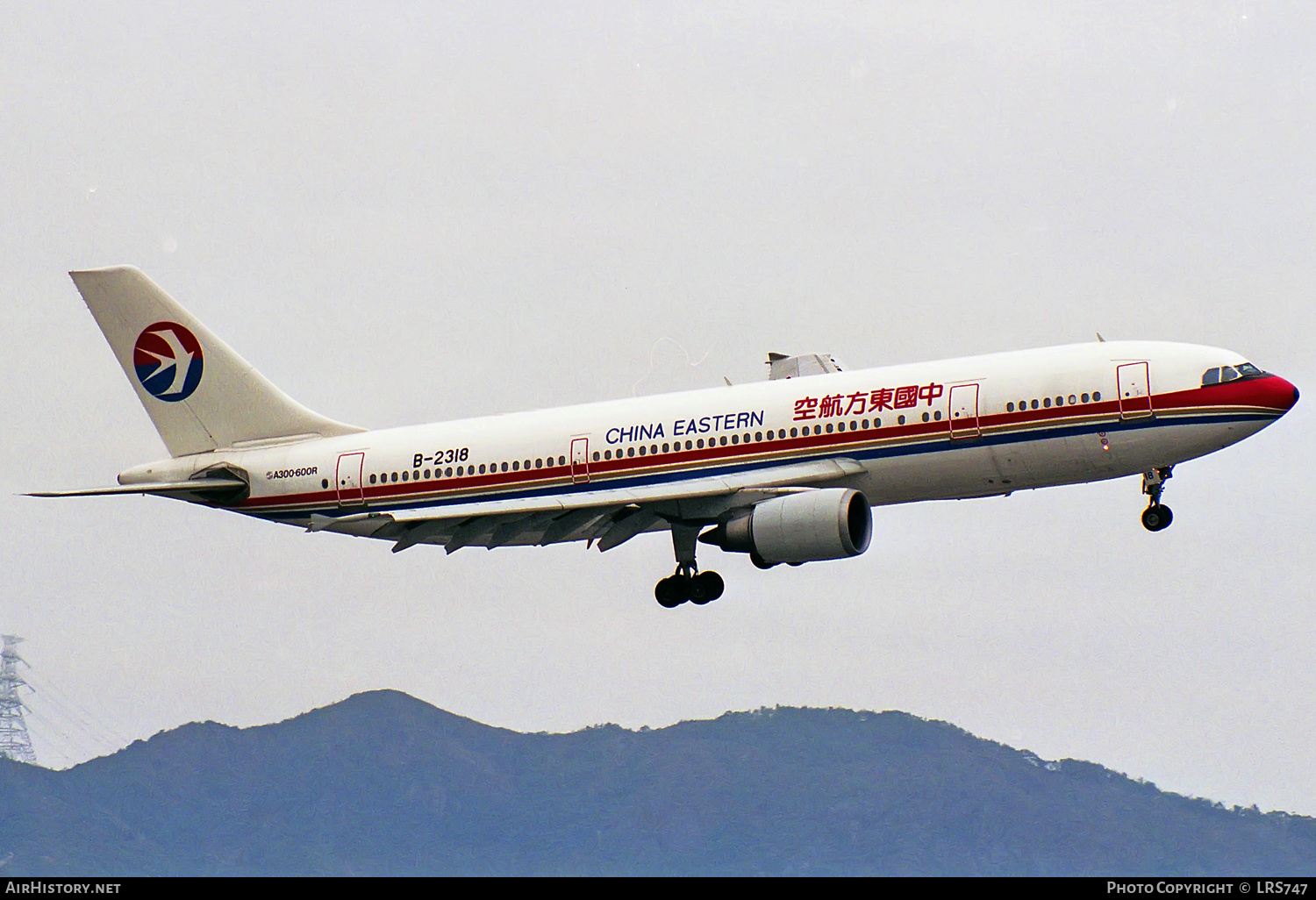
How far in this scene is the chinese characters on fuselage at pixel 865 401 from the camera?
43750 millimetres

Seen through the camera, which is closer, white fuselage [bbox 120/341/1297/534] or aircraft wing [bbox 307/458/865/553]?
white fuselage [bbox 120/341/1297/534]

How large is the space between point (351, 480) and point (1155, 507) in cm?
2302

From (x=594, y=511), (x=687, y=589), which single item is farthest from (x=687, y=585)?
(x=594, y=511)

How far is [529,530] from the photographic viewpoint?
47875 millimetres

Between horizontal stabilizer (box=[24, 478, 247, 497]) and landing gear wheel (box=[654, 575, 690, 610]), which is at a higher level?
horizontal stabilizer (box=[24, 478, 247, 497])

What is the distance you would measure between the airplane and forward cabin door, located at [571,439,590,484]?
54 mm

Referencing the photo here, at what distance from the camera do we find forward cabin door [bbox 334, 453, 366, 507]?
168 feet

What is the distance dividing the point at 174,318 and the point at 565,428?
15279 millimetres

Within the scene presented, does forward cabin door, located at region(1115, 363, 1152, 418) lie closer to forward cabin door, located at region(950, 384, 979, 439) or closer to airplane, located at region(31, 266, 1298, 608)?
airplane, located at region(31, 266, 1298, 608)

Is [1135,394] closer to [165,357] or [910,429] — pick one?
[910,429]

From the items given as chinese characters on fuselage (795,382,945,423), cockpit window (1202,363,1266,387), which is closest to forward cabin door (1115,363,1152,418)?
cockpit window (1202,363,1266,387)

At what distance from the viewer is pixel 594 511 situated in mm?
46625
